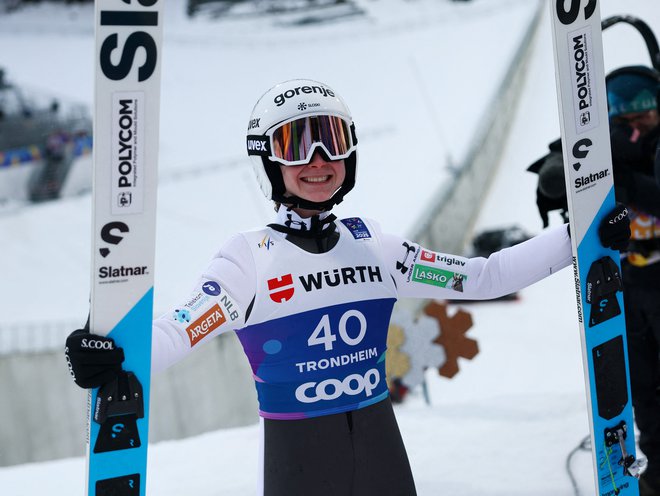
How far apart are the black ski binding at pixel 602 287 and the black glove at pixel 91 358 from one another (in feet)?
5.93

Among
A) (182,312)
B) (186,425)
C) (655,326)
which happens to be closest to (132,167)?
(182,312)

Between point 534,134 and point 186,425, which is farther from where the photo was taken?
point 534,134

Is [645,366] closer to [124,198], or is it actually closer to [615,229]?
[615,229]

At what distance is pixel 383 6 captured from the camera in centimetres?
3850

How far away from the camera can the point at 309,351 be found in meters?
2.99

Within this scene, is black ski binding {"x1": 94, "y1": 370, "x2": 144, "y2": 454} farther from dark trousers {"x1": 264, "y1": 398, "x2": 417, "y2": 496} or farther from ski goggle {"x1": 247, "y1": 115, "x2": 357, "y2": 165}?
ski goggle {"x1": 247, "y1": 115, "x2": 357, "y2": 165}

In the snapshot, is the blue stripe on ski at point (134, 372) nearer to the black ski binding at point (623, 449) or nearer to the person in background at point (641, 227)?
the black ski binding at point (623, 449)

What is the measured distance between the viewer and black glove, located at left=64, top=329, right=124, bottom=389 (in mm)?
2594

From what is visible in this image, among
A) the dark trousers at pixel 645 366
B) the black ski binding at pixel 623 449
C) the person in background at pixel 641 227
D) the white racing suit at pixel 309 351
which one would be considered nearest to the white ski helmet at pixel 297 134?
the white racing suit at pixel 309 351

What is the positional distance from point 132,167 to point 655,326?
9.38 ft

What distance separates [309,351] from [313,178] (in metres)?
0.59

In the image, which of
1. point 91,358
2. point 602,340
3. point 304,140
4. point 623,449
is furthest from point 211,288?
point 623,449

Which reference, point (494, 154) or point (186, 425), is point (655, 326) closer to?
point (186, 425)

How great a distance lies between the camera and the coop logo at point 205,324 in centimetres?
287
